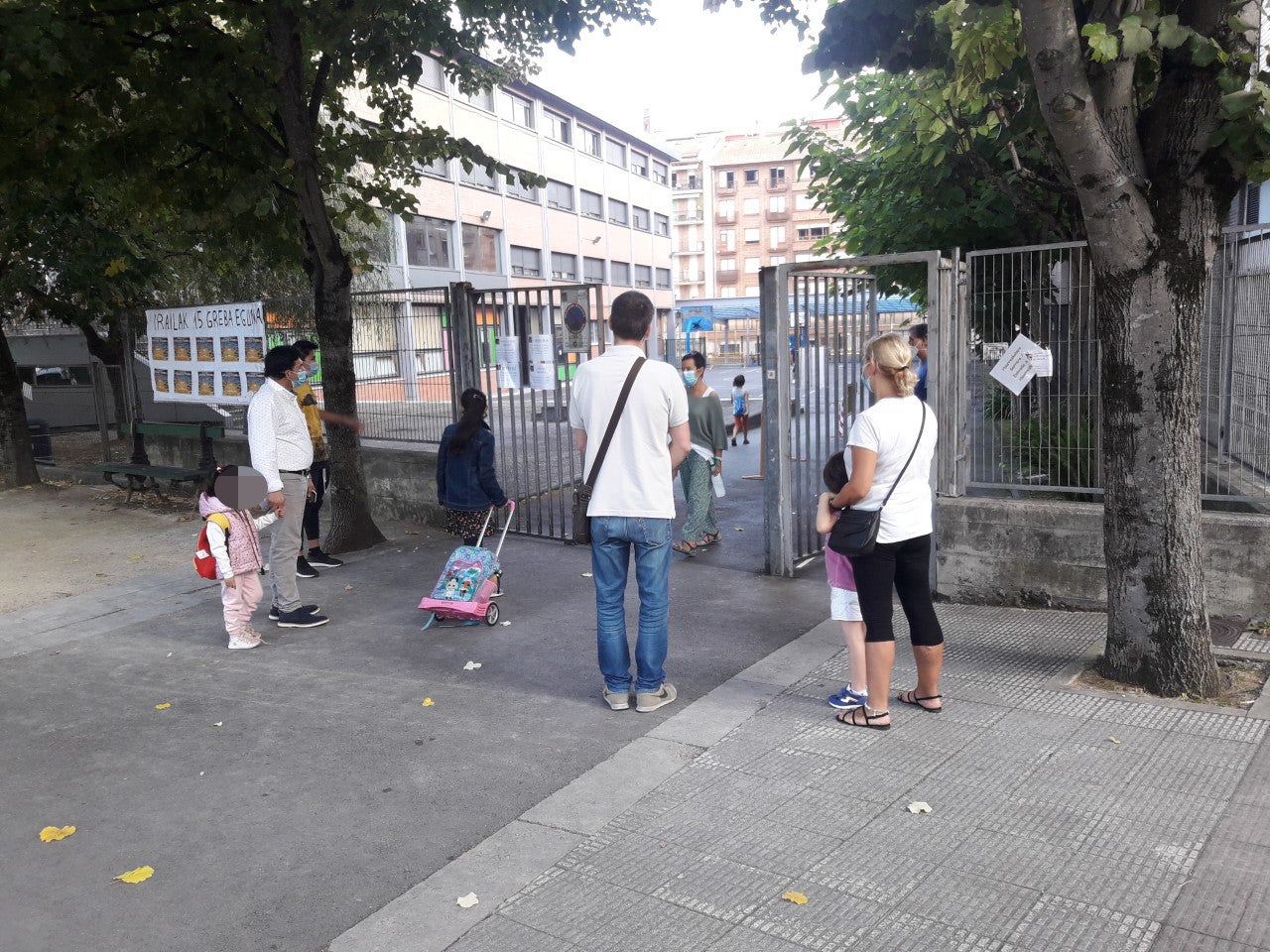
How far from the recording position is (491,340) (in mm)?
9398

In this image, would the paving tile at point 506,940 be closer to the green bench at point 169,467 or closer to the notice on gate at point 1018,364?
the notice on gate at point 1018,364

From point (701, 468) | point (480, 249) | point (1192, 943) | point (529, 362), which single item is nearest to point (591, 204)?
point (480, 249)

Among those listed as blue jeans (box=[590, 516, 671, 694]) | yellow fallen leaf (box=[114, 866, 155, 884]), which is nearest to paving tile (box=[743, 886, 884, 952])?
blue jeans (box=[590, 516, 671, 694])

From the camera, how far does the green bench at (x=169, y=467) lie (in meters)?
11.9

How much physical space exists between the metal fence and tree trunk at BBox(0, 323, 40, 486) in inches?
537

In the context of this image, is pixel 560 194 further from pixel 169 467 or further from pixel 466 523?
pixel 466 523

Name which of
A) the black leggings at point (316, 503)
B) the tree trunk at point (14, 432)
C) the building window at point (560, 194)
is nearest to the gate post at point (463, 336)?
the black leggings at point (316, 503)

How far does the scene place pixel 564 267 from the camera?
4741 centimetres

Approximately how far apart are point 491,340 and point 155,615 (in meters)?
3.78

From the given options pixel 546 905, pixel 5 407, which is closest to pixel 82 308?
pixel 5 407

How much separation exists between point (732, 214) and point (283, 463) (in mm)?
88247

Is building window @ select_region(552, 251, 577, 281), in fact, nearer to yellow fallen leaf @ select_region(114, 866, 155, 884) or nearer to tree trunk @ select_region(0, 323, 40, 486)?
tree trunk @ select_region(0, 323, 40, 486)

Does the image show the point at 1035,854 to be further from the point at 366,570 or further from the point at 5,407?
the point at 5,407

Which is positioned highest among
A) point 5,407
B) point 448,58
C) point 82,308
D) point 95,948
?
point 448,58
